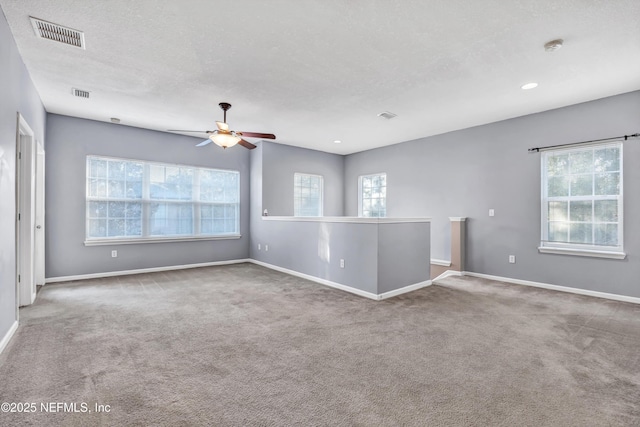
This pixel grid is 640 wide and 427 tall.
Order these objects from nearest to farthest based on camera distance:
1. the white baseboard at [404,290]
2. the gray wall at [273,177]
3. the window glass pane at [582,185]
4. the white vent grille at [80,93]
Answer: the white vent grille at [80,93], the white baseboard at [404,290], the window glass pane at [582,185], the gray wall at [273,177]

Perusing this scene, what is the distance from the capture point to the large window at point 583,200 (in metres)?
4.10

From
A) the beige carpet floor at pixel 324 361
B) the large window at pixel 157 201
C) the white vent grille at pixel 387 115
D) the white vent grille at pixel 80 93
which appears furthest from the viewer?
the large window at pixel 157 201

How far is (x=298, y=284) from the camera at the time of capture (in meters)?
4.77

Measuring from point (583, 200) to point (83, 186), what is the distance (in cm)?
785

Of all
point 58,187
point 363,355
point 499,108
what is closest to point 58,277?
point 58,187

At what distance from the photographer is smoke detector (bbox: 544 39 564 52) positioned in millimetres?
2743

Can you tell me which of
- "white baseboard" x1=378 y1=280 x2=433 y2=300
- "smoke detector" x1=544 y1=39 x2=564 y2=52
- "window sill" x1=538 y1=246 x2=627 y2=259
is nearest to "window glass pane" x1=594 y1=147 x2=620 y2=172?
"window sill" x1=538 y1=246 x2=627 y2=259

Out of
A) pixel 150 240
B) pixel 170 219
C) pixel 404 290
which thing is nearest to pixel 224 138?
pixel 170 219

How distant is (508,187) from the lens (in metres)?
5.04

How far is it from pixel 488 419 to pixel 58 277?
20.1ft

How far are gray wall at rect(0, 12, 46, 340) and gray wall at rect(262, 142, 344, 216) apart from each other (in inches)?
159

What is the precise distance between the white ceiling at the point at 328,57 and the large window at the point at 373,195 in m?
2.50

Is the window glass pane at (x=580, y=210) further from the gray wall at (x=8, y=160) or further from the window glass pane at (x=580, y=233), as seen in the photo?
the gray wall at (x=8, y=160)

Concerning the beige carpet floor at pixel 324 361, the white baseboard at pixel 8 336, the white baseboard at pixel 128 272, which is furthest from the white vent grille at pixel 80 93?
the white baseboard at pixel 128 272
